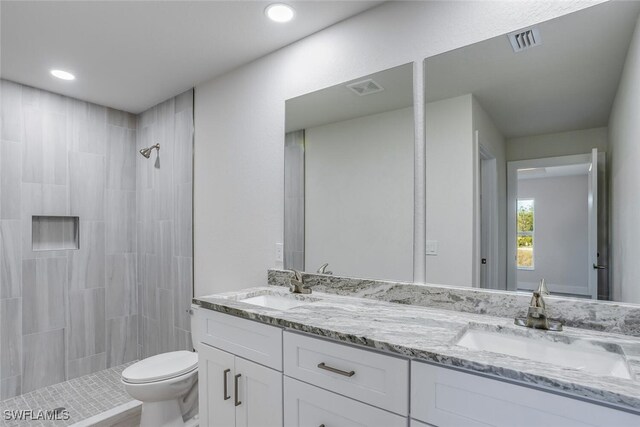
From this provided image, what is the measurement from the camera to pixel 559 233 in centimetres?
139

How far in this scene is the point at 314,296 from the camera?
1.89m

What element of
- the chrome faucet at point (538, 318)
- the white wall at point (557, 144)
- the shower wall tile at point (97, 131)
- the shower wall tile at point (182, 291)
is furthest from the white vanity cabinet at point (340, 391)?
the shower wall tile at point (97, 131)

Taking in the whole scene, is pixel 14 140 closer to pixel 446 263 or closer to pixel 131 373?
pixel 131 373

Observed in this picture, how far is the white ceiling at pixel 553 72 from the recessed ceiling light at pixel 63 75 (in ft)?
8.54

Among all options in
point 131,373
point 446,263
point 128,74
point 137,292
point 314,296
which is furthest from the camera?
point 137,292

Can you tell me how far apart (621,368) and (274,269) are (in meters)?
1.68

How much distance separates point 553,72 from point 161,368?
8.65 feet

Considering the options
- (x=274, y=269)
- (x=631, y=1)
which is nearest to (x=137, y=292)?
(x=274, y=269)

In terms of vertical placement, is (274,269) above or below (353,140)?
below

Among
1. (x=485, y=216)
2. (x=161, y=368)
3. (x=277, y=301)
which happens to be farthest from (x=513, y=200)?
(x=161, y=368)

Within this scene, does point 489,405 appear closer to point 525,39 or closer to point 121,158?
point 525,39

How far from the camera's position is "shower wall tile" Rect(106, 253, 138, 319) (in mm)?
3230

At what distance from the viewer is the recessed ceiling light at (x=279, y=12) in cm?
178

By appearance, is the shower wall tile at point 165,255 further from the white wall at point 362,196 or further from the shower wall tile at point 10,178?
the white wall at point 362,196
